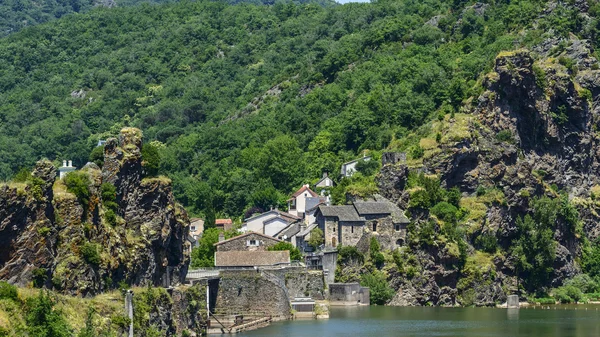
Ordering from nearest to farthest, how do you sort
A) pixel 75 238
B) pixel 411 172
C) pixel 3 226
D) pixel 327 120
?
1. pixel 3 226
2. pixel 75 238
3. pixel 411 172
4. pixel 327 120

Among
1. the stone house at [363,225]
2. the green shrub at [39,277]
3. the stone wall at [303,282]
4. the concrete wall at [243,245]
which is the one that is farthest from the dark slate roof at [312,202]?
the green shrub at [39,277]

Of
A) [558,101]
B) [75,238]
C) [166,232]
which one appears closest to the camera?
[75,238]

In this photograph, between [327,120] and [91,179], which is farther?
[327,120]

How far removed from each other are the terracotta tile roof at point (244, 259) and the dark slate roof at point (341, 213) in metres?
10.1

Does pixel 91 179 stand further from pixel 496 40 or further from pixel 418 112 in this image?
pixel 496 40

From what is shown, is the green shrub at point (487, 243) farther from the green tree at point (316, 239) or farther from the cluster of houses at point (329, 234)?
the green tree at point (316, 239)

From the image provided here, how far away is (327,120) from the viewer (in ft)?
590

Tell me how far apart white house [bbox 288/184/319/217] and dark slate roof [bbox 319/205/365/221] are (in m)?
17.9

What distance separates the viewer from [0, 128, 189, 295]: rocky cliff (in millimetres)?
75438

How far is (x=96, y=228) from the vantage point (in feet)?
275

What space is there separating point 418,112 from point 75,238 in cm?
8537

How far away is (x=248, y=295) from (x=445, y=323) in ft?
55.8

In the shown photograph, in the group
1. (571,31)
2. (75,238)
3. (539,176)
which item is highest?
(571,31)

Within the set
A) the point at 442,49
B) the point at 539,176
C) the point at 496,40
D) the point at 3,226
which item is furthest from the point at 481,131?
the point at 3,226
